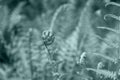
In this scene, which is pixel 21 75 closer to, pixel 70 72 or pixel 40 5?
pixel 70 72

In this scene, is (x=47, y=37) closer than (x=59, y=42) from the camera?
Yes

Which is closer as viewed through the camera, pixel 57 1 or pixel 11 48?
pixel 11 48

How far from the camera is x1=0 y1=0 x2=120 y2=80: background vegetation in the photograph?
7.64ft

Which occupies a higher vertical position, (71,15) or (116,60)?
(71,15)

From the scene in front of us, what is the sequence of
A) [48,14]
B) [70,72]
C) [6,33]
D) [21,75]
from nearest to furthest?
1. [70,72]
2. [21,75]
3. [6,33]
4. [48,14]

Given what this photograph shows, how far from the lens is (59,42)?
284 centimetres

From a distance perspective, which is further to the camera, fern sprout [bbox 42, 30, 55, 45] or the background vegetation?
the background vegetation

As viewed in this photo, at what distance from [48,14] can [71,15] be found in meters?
0.32

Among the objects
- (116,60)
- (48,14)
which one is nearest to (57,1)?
(48,14)

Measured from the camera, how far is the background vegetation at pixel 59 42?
91.7 inches

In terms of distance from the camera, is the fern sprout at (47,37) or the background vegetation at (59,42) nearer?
the fern sprout at (47,37)

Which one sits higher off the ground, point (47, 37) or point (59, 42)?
point (47, 37)

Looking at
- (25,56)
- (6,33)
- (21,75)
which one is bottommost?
(21,75)

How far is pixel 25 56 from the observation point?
2.76 m
